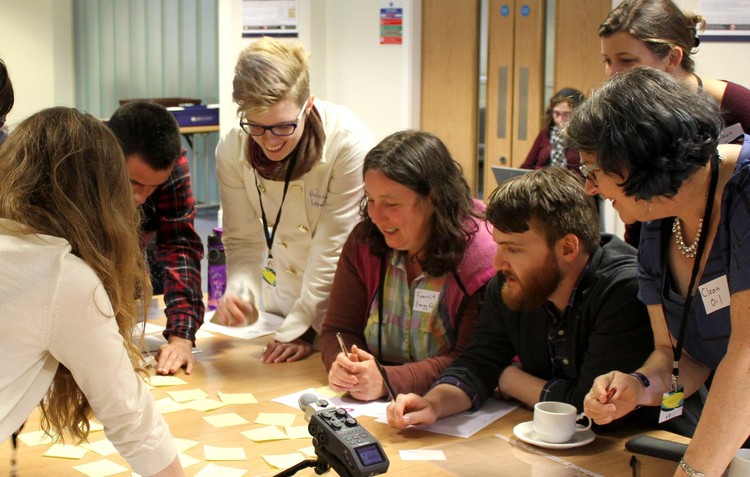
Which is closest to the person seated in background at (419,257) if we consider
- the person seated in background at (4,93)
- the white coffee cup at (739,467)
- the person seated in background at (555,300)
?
the person seated in background at (555,300)

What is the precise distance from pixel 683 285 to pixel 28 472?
4.42ft

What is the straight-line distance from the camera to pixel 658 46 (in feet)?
7.45

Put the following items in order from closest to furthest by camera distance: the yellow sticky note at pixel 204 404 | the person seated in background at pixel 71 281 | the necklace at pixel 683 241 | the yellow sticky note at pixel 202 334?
1. the person seated in background at pixel 71 281
2. the necklace at pixel 683 241
3. the yellow sticky note at pixel 204 404
4. the yellow sticky note at pixel 202 334

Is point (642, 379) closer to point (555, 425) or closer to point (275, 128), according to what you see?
point (555, 425)

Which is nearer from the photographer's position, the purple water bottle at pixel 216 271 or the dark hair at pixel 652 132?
the dark hair at pixel 652 132

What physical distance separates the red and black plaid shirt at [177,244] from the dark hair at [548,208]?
3.32 feet

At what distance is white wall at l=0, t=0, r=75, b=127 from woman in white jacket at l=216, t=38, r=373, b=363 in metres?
6.34

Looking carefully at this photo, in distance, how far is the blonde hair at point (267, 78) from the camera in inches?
96.0

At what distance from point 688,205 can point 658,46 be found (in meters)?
0.80

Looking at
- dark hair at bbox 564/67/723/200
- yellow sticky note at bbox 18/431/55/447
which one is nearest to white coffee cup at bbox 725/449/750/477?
dark hair at bbox 564/67/723/200

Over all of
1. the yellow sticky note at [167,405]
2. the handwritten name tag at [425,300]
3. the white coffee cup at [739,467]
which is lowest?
the yellow sticky note at [167,405]

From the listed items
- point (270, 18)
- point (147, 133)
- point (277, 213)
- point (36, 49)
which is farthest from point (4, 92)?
point (36, 49)

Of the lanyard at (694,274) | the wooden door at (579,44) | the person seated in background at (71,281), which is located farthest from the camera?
the wooden door at (579,44)

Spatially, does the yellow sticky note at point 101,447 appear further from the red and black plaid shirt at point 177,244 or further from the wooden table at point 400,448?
the red and black plaid shirt at point 177,244
